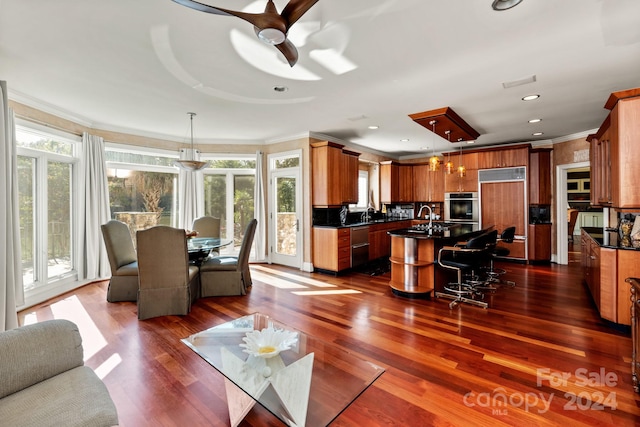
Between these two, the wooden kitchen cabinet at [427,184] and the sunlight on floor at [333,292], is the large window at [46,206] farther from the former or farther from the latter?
the wooden kitchen cabinet at [427,184]

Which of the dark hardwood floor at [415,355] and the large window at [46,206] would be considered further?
the large window at [46,206]

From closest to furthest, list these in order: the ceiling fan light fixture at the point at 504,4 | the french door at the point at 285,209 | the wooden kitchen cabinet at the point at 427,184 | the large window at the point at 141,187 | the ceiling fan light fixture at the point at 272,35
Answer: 1. the ceiling fan light fixture at the point at 272,35
2. the ceiling fan light fixture at the point at 504,4
3. the large window at the point at 141,187
4. the french door at the point at 285,209
5. the wooden kitchen cabinet at the point at 427,184

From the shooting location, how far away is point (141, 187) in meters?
5.69

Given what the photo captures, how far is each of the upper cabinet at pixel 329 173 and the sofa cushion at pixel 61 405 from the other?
15.0ft

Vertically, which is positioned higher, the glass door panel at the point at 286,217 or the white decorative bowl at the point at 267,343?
the glass door panel at the point at 286,217

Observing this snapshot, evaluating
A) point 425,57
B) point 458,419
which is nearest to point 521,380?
point 458,419

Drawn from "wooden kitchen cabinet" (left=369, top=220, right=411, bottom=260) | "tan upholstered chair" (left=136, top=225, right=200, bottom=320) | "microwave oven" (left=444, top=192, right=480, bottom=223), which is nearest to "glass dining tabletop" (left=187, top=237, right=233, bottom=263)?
"tan upholstered chair" (left=136, top=225, right=200, bottom=320)

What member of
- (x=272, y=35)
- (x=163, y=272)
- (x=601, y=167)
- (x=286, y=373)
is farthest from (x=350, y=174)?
(x=286, y=373)

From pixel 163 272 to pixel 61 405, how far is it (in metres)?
2.43

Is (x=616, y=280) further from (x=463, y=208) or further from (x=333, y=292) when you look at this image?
(x=463, y=208)

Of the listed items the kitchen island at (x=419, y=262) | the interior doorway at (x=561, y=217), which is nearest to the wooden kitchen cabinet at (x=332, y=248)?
the kitchen island at (x=419, y=262)

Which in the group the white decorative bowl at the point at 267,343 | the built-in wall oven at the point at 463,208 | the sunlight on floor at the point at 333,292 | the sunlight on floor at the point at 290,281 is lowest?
the sunlight on floor at the point at 333,292

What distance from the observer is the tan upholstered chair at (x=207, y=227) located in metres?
5.26

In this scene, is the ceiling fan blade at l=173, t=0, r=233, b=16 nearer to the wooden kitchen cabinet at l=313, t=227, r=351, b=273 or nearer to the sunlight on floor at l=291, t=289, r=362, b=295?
the sunlight on floor at l=291, t=289, r=362, b=295
